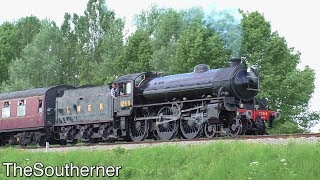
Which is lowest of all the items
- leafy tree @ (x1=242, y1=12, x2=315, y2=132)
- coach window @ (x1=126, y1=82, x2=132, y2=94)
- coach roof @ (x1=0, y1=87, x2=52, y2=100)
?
coach window @ (x1=126, y1=82, x2=132, y2=94)

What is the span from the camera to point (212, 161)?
14.4m

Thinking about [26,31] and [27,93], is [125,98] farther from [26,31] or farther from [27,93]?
[26,31]

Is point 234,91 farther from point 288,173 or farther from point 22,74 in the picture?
point 22,74

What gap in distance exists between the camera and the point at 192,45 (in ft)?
133

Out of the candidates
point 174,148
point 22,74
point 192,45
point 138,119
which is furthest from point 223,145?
A: point 22,74

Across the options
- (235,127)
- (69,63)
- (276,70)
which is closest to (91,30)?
(69,63)

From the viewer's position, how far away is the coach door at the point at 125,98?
2500 cm

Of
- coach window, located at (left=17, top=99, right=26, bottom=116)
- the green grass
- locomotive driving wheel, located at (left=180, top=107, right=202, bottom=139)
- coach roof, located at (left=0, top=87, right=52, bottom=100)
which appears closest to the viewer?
the green grass

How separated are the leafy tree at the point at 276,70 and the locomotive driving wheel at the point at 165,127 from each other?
14.6m

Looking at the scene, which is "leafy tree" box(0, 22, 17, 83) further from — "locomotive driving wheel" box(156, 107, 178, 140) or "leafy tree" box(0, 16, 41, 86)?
"locomotive driving wheel" box(156, 107, 178, 140)

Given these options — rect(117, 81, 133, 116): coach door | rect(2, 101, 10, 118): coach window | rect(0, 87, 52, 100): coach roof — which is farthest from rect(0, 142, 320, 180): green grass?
rect(2, 101, 10, 118): coach window

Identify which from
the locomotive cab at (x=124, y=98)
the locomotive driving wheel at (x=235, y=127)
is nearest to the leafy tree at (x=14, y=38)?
the locomotive cab at (x=124, y=98)

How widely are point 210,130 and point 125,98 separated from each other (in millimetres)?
5096

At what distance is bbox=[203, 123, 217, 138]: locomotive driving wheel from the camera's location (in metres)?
21.5
